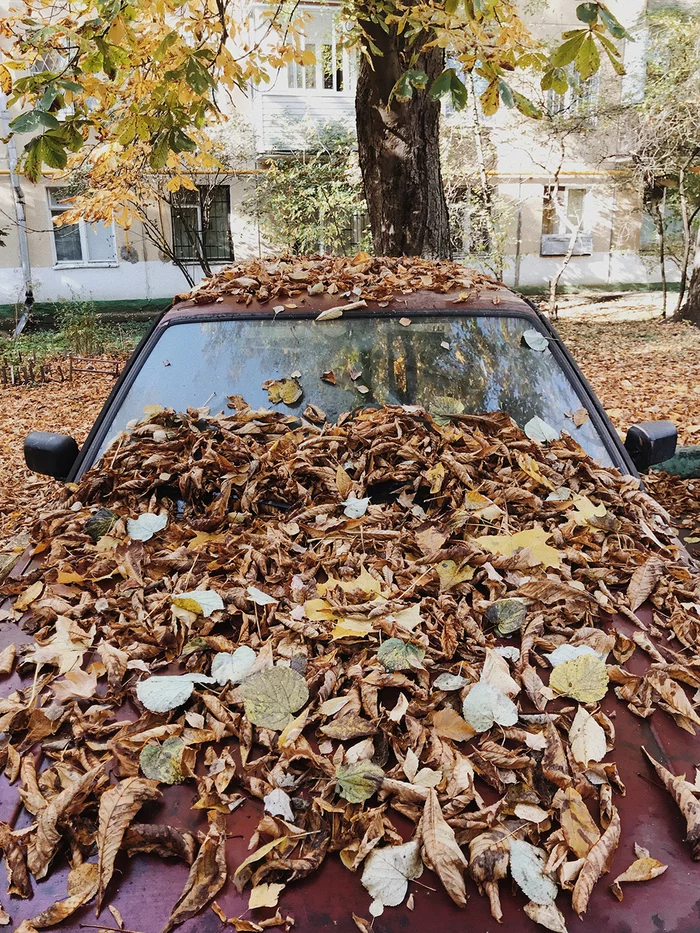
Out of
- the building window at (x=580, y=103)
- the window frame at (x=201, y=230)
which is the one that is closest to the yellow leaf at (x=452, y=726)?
the window frame at (x=201, y=230)

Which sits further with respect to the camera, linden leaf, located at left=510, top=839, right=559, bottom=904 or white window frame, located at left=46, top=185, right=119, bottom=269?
white window frame, located at left=46, top=185, right=119, bottom=269

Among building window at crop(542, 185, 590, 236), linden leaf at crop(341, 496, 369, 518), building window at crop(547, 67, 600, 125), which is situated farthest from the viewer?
building window at crop(542, 185, 590, 236)

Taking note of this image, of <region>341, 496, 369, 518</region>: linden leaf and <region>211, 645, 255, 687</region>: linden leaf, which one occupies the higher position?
<region>341, 496, 369, 518</region>: linden leaf

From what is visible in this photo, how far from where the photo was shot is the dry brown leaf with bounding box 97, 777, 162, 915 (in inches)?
47.4

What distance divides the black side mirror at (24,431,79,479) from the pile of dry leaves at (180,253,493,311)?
822 mm

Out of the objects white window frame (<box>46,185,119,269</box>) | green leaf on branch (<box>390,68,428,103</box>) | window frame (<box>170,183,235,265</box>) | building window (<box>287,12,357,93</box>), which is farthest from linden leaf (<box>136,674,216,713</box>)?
white window frame (<box>46,185,119,269</box>)

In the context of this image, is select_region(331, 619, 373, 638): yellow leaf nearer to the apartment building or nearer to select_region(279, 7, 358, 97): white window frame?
the apartment building

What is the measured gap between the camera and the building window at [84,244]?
17.1m

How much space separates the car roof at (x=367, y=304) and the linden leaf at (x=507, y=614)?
1.47 m

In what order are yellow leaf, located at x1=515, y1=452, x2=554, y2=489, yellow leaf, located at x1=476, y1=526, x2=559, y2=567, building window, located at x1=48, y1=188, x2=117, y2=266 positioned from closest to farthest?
1. yellow leaf, located at x1=476, y1=526, x2=559, y2=567
2. yellow leaf, located at x1=515, y1=452, x2=554, y2=489
3. building window, located at x1=48, y1=188, x2=117, y2=266

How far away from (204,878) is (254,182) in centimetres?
1730

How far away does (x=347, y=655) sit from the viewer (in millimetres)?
1669

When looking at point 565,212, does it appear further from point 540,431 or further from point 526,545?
point 526,545

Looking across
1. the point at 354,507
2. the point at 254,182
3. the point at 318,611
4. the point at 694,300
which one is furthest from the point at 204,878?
the point at 254,182
